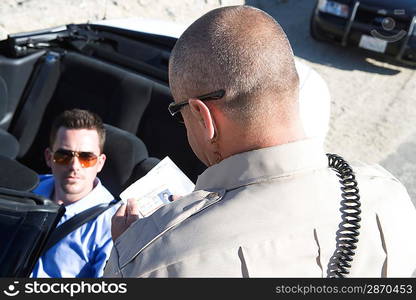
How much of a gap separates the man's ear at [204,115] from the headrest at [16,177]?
1.55 metres

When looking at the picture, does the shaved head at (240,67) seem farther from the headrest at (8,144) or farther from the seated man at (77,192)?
the headrest at (8,144)

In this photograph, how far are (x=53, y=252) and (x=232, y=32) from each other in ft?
4.78

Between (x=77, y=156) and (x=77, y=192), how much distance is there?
194 mm

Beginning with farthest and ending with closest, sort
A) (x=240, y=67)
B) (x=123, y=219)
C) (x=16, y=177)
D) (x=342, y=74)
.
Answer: (x=342, y=74), (x=16, y=177), (x=123, y=219), (x=240, y=67)

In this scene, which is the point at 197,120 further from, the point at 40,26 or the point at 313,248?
the point at 40,26

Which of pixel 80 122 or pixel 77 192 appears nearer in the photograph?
pixel 77 192

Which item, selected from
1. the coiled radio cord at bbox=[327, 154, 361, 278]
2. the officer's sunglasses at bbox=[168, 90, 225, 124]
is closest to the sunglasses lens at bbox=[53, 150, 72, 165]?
the officer's sunglasses at bbox=[168, 90, 225, 124]

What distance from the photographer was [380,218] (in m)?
1.33

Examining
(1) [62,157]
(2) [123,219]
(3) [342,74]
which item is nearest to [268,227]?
(2) [123,219]

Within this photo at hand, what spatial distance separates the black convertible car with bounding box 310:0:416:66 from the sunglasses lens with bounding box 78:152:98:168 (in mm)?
4851

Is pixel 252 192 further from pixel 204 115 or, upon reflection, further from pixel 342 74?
pixel 342 74

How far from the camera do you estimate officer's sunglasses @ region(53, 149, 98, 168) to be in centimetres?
289

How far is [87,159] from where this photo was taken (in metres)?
2.90

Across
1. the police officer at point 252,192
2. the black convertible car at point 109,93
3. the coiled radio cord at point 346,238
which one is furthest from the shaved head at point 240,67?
the black convertible car at point 109,93
